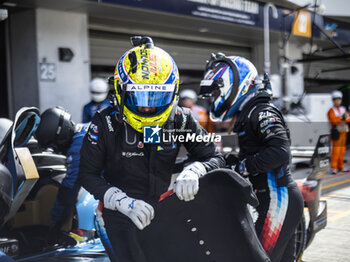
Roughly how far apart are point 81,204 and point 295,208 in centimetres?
177

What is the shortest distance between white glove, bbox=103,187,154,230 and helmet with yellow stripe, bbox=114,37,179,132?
348mm

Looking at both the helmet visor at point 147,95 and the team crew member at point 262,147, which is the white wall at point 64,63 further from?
the helmet visor at point 147,95

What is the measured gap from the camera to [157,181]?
2297mm

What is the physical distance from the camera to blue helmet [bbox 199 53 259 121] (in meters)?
3.04

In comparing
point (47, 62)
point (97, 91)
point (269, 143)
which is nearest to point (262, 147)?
point (269, 143)

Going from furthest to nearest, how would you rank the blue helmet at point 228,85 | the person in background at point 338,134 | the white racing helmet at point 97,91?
the person in background at point 338,134 → the white racing helmet at point 97,91 → the blue helmet at point 228,85

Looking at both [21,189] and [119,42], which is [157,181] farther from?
[119,42]

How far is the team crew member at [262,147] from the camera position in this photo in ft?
9.12

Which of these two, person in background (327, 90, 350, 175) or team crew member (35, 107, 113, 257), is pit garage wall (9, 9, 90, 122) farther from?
team crew member (35, 107, 113, 257)

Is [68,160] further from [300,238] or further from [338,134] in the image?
[338,134]

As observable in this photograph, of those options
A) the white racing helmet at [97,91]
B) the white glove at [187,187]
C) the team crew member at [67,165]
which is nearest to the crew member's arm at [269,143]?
the white glove at [187,187]

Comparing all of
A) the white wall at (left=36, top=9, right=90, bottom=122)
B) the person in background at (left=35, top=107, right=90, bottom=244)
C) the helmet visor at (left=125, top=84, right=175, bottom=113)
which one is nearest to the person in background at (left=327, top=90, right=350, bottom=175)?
the white wall at (left=36, top=9, right=90, bottom=122)

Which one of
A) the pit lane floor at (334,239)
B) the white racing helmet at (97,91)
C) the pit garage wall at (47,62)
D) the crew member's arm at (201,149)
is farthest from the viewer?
the pit garage wall at (47,62)

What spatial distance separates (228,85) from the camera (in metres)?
3.06
